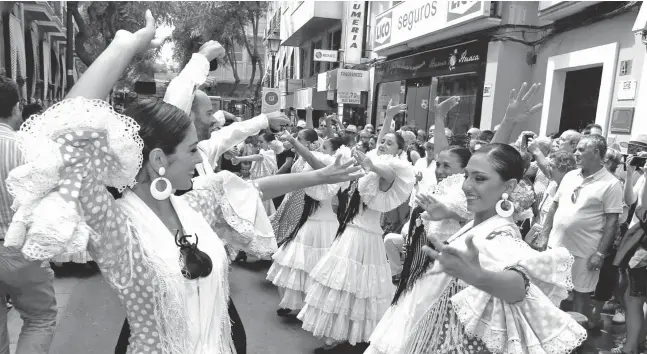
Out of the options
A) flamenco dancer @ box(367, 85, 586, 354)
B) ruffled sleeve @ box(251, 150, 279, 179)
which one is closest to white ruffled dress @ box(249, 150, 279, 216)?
ruffled sleeve @ box(251, 150, 279, 179)

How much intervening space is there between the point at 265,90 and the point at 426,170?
7972 mm

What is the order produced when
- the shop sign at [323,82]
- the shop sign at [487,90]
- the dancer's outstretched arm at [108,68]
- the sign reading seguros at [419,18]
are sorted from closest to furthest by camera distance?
the dancer's outstretched arm at [108,68] < the sign reading seguros at [419,18] < the shop sign at [487,90] < the shop sign at [323,82]

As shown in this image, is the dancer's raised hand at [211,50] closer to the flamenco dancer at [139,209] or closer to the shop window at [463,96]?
the flamenco dancer at [139,209]

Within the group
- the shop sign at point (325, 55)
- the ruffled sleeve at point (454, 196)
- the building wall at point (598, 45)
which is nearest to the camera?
→ the ruffled sleeve at point (454, 196)

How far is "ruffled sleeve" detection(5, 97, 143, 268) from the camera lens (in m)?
1.32

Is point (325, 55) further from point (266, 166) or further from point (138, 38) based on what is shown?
point (138, 38)

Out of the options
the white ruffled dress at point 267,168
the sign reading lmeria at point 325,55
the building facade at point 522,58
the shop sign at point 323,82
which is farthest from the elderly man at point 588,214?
the shop sign at point 323,82

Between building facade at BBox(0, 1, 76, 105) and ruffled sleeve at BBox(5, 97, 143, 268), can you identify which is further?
building facade at BBox(0, 1, 76, 105)

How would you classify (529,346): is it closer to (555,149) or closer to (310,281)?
(310,281)

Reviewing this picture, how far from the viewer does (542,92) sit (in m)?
9.46

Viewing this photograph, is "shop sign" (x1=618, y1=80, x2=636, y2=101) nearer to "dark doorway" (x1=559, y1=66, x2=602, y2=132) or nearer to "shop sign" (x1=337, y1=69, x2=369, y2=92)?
"dark doorway" (x1=559, y1=66, x2=602, y2=132)

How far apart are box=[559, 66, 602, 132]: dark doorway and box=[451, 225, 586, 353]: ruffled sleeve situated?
754 cm

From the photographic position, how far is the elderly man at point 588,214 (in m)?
4.62

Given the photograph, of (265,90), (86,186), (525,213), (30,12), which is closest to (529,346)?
(525,213)
